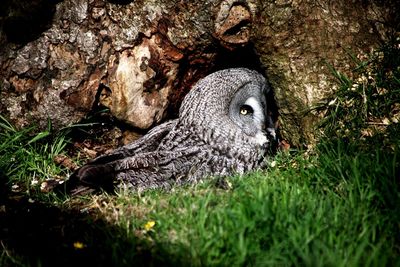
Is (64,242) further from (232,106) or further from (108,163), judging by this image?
(232,106)

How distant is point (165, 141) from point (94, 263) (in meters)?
2.14

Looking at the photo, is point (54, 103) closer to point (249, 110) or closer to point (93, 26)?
point (93, 26)

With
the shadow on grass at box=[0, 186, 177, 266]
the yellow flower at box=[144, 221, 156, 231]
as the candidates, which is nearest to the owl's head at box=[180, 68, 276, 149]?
the shadow on grass at box=[0, 186, 177, 266]

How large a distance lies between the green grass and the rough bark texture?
0.81 m

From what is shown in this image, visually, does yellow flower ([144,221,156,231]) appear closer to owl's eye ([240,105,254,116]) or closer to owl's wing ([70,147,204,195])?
owl's wing ([70,147,204,195])

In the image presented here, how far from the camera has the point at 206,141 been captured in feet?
15.1

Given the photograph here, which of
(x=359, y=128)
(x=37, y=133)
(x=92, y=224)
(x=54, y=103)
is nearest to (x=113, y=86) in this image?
(x=54, y=103)

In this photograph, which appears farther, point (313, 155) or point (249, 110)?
point (249, 110)

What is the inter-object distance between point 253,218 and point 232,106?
7.53 feet

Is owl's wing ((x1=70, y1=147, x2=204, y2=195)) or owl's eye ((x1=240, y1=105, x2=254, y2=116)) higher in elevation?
owl's eye ((x1=240, y1=105, x2=254, y2=116))

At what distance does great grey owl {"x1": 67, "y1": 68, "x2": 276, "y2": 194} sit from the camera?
422 centimetres

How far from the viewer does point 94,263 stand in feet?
8.57

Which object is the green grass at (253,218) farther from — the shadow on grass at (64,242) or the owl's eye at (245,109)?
the owl's eye at (245,109)

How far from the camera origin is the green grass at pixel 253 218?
8.16 ft
